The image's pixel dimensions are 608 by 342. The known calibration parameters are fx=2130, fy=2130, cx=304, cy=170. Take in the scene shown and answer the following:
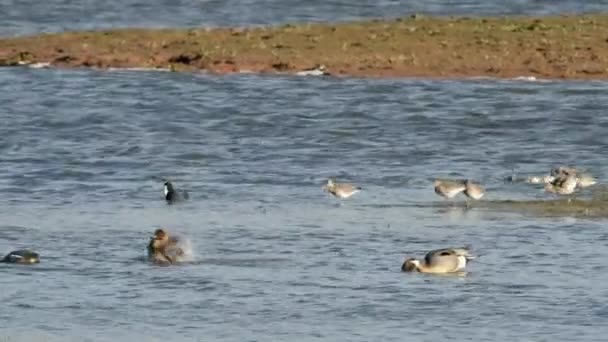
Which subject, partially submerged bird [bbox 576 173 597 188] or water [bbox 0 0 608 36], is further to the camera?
water [bbox 0 0 608 36]

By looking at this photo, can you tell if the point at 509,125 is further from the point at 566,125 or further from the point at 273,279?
the point at 273,279

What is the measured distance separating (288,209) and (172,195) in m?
1.08

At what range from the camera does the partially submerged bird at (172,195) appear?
1800 centimetres

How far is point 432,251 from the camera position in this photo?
14406 millimetres

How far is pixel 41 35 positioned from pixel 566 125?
9988mm

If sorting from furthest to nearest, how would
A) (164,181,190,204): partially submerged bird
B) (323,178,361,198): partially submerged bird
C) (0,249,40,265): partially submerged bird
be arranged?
(164,181,190,204): partially submerged bird, (323,178,361,198): partially submerged bird, (0,249,40,265): partially submerged bird

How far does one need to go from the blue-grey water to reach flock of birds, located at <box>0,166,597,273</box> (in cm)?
11

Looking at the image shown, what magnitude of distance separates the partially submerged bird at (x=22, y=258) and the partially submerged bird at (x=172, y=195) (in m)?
3.64

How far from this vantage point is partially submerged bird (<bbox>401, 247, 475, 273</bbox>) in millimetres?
13805

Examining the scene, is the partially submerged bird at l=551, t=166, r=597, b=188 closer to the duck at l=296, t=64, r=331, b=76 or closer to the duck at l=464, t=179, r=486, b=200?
the duck at l=464, t=179, r=486, b=200

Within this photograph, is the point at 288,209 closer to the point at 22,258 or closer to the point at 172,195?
the point at 172,195

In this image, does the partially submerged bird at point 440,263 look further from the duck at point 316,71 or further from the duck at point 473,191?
the duck at point 316,71

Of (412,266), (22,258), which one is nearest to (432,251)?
(412,266)

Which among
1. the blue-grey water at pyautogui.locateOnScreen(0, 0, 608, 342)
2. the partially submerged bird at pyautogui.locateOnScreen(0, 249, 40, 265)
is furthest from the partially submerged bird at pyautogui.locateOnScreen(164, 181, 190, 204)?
the partially submerged bird at pyautogui.locateOnScreen(0, 249, 40, 265)
